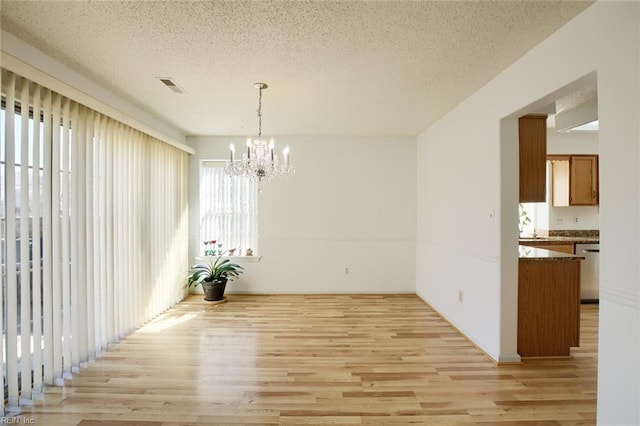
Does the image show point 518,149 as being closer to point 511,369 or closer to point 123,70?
point 511,369

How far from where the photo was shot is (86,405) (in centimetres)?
222

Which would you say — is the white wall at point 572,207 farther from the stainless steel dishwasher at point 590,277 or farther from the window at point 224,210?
the window at point 224,210

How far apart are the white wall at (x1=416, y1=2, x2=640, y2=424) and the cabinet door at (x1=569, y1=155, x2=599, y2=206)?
7.95ft

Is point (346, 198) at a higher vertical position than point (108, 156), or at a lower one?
lower

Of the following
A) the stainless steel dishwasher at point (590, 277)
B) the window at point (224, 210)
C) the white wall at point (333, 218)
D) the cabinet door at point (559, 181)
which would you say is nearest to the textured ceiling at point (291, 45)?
the white wall at point (333, 218)

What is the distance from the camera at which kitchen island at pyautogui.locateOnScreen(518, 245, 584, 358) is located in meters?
2.91

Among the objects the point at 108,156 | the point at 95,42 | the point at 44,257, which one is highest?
the point at 95,42

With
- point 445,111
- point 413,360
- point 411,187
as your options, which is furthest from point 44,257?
point 411,187

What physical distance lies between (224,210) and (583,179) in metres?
5.87

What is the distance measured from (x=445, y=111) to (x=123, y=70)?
136 inches

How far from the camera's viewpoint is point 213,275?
4781mm

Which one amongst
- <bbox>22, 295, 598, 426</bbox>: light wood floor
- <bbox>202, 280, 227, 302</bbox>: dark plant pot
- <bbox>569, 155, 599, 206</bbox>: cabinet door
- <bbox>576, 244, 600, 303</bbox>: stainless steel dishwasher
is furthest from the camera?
<bbox>569, 155, 599, 206</bbox>: cabinet door

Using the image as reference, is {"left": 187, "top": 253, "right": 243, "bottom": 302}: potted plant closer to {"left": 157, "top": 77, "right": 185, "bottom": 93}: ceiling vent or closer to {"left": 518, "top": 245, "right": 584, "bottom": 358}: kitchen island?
{"left": 157, "top": 77, "right": 185, "bottom": 93}: ceiling vent

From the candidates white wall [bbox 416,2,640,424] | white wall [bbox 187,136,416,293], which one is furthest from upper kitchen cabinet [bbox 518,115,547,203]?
white wall [bbox 187,136,416,293]
